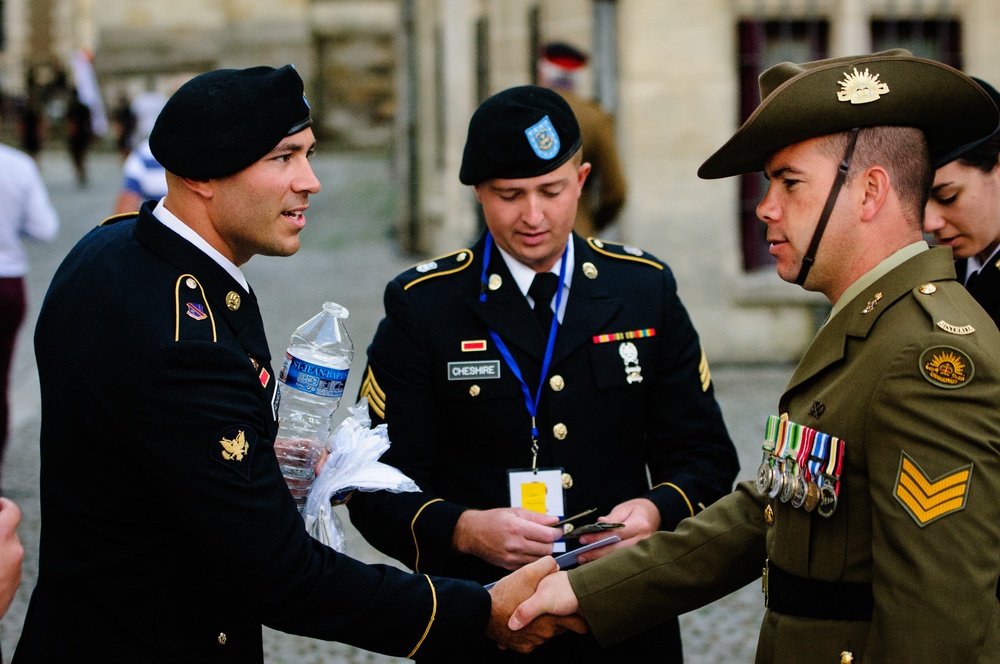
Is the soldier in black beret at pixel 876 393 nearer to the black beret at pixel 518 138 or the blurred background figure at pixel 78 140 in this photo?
the black beret at pixel 518 138

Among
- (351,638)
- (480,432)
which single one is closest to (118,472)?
(351,638)

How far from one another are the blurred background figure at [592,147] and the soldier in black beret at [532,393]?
12.7 ft

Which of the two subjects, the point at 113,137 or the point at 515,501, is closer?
the point at 515,501

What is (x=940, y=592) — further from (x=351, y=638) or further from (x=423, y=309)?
(x=423, y=309)

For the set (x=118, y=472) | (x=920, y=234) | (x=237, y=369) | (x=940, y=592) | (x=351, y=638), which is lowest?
(x=351, y=638)

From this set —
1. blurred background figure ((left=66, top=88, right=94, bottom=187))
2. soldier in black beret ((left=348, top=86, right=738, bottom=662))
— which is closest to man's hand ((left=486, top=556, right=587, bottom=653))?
soldier in black beret ((left=348, top=86, right=738, bottom=662))

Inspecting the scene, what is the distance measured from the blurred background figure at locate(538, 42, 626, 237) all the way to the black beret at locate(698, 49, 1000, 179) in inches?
178

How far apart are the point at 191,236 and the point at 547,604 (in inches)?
47.1

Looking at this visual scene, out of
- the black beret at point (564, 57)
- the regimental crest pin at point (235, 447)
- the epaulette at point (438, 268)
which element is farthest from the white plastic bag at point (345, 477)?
the black beret at point (564, 57)

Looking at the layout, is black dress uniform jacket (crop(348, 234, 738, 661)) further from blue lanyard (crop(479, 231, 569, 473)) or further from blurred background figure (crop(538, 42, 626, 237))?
blurred background figure (crop(538, 42, 626, 237))

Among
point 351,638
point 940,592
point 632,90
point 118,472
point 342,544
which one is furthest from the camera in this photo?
point 632,90

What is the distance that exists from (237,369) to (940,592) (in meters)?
1.38

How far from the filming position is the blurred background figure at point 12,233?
6.57m

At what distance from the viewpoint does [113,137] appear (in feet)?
104
